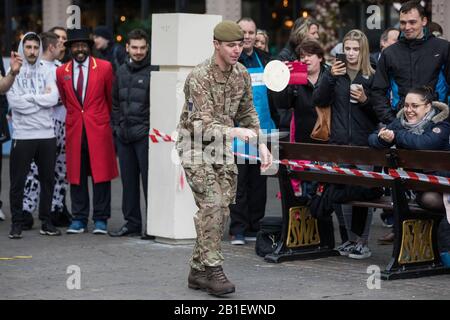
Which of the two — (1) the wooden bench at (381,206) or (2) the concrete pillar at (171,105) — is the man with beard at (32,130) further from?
(1) the wooden bench at (381,206)

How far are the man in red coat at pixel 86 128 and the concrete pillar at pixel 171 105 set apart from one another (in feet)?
2.64

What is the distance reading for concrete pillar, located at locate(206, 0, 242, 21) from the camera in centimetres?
1767

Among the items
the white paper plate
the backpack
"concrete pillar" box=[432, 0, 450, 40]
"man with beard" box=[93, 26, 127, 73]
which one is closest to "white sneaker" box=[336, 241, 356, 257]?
the backpack

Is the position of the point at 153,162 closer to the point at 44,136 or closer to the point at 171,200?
the point at 171,200

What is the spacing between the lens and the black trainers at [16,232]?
1018 centimetres

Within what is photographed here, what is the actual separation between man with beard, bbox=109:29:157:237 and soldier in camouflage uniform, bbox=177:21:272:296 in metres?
2.52

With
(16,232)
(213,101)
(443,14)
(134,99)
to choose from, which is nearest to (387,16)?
(443,14)

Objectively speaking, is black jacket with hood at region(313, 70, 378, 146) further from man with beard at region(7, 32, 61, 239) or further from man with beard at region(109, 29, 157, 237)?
man with beard at region(7, 32, 61, 239)

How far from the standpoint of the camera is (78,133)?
415 inches

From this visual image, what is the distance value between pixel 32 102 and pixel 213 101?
10.9 feet

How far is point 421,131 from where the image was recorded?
8.14 metres

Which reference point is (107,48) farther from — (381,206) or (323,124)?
(381,206)
